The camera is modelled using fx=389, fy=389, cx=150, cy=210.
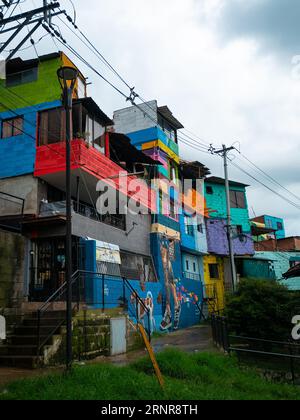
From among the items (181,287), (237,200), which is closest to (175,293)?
(181,287)

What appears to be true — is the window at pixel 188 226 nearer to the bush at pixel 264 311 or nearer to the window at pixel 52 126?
the window at pixel 52 126

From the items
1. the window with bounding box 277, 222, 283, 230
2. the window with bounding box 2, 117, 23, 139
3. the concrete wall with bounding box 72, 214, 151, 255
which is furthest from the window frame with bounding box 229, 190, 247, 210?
the window with bounding box 2, 117, 23, 139

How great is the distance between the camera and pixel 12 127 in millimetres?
18516

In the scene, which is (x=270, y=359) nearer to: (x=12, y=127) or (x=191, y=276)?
(x=12, y=127)

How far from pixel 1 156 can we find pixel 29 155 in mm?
1479

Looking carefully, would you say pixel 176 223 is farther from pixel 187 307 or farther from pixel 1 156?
pixel 1 156

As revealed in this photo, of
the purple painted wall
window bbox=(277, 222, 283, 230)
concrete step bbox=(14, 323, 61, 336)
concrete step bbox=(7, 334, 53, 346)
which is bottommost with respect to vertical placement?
concrete step bbox=(7, 334, 53, 346)

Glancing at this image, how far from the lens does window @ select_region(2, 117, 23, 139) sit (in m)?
18.4

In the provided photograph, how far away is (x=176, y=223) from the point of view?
1106 inches

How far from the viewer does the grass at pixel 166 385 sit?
21.4ft

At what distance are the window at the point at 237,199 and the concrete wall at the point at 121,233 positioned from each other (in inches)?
599

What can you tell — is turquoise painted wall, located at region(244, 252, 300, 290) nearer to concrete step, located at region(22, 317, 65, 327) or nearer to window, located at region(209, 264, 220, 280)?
window, located at region(209, 264, 220, 280)

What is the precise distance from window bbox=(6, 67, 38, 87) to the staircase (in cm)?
1247
